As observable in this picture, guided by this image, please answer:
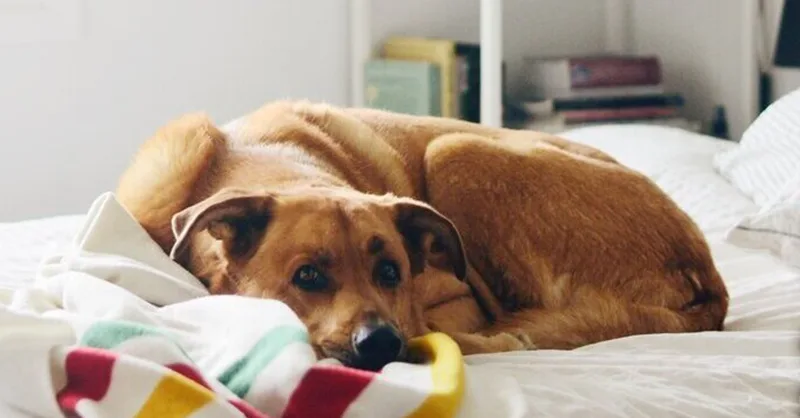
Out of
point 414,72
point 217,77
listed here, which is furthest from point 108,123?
point 414,72

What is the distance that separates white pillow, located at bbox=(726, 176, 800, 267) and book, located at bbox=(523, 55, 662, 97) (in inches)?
61.2

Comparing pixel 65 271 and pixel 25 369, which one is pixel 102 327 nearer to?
pixel 25 369

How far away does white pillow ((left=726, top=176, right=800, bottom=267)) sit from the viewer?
1947 mm

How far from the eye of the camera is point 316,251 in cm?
143

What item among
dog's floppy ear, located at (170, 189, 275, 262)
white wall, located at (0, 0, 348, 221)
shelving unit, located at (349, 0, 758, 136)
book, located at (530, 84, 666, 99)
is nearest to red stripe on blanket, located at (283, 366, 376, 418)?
dog's floppy ear, located at (170, 189, 275, 262)

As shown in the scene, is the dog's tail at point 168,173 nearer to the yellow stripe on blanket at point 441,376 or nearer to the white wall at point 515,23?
the yellow stripe on blanket at point 441,376

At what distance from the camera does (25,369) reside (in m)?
1.00

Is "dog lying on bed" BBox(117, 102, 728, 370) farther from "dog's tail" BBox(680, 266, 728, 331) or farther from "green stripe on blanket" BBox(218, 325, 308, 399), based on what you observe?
"green stripe on blanket" BBox(218, 325, 308, 399)

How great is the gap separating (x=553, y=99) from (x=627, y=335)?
1.98 meters

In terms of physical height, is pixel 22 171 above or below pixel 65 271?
below

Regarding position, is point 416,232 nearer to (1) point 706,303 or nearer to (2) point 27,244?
(1) point 706,303

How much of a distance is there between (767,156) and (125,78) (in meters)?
1.75

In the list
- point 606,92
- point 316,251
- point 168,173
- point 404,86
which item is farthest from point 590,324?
point 606,92

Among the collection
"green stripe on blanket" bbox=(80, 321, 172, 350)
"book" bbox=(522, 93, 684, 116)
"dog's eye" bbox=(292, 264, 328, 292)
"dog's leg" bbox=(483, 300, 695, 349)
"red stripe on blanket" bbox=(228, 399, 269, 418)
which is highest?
"green stripe on blanket" bbox=(80, 321, 172, 350)
